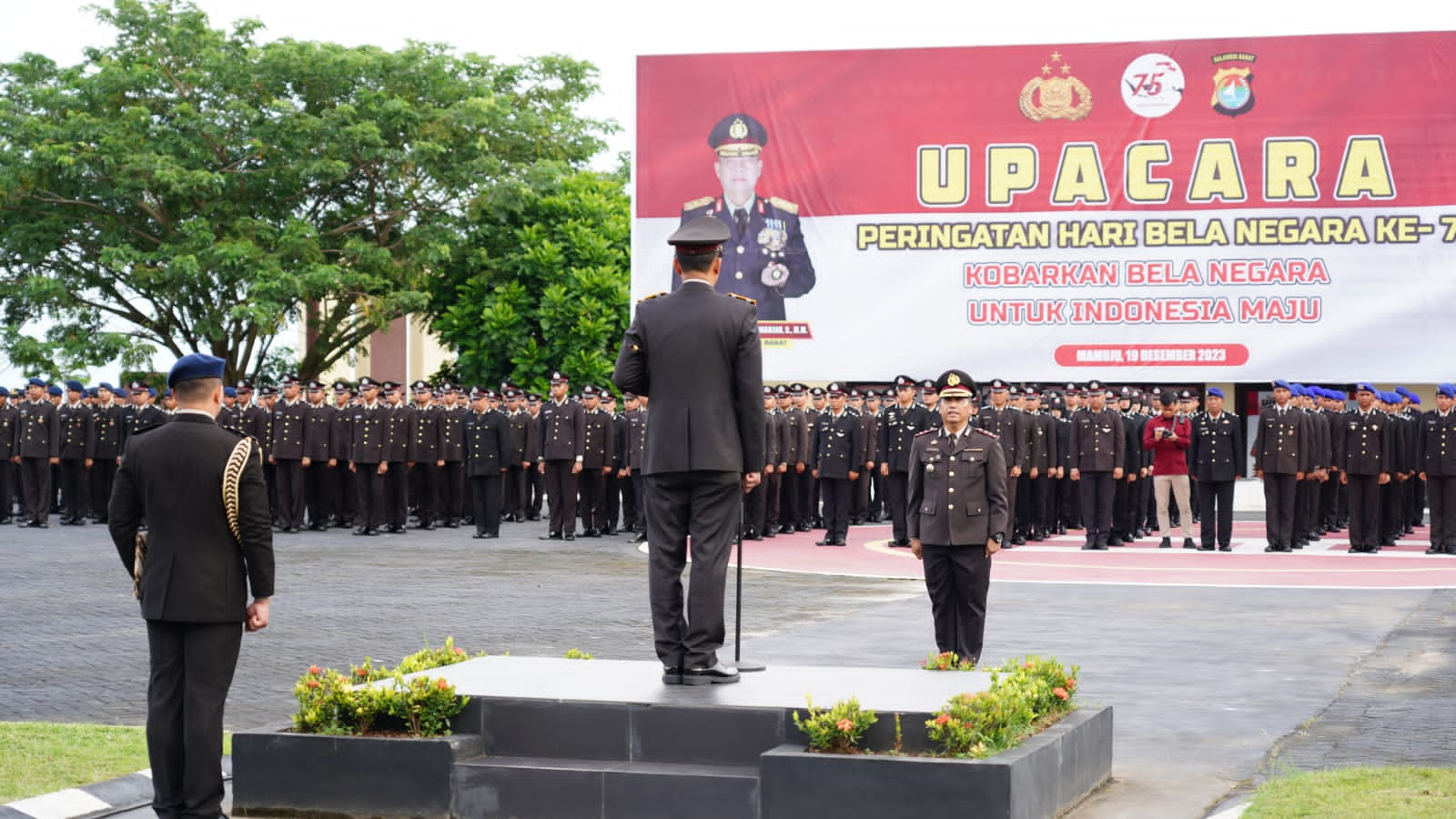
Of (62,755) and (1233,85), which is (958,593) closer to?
(62,755)

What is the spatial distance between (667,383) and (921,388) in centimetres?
1576

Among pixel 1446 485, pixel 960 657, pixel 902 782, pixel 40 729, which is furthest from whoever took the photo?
pixel 1446 485

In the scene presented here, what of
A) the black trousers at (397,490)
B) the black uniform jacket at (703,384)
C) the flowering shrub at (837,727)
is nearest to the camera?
the flowering shrub at (837,727)

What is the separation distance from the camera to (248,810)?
23.0 feet

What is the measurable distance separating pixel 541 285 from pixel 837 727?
2892 cm

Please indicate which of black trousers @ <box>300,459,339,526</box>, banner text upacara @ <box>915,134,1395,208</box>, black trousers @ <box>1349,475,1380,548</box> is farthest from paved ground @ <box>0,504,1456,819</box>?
banner text upacara @ <box>915,134,1395,208</box>

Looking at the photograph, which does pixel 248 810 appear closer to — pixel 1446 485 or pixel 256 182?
pixel 1446 485

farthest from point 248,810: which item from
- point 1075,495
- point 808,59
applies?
point 808,59

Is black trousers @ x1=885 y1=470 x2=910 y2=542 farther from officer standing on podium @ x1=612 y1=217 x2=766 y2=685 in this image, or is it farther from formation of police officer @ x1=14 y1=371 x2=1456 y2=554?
officer standing on podium @ x1=612 y1=217 x2=766 y2=685

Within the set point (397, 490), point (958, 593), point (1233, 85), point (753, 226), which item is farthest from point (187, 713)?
point (1233, 85)

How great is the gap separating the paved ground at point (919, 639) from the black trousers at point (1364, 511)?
158 centimetres

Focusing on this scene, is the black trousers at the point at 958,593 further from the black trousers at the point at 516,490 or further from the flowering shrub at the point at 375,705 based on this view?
the black trousers at the point at 516,490

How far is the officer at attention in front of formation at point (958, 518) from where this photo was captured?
9742 mm

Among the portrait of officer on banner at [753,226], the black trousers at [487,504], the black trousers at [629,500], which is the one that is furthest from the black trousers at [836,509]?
the portrait of officer on banner at [753,226]
